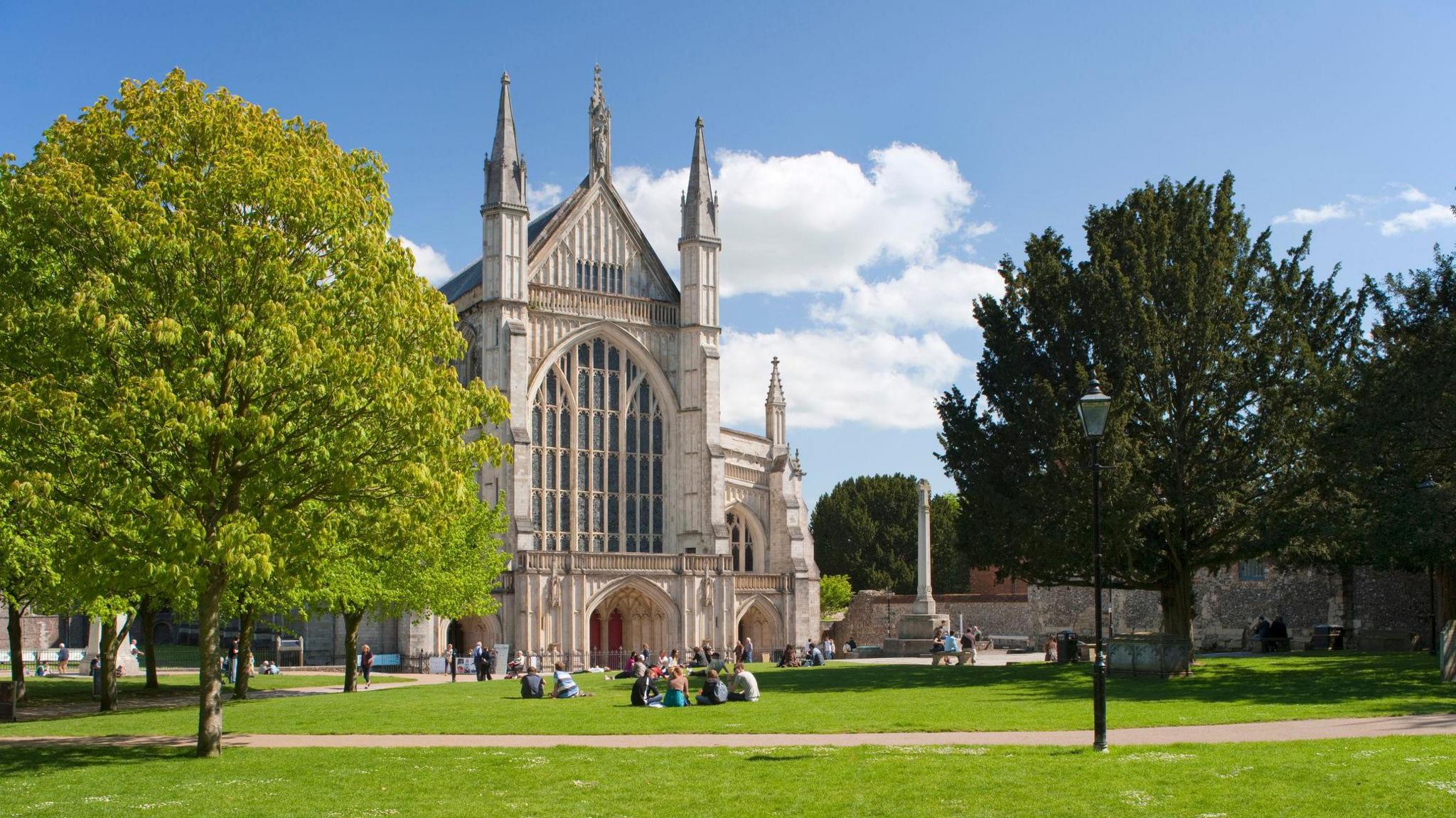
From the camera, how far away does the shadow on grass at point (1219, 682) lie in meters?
22.2

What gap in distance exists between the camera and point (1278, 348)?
97.3 ft

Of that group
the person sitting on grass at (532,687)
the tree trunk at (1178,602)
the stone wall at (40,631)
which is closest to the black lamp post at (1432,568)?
the tree trunk at (1178,602)

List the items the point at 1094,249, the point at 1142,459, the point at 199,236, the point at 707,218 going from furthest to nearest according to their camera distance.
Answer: the point at 707,218 < the point at 1094,249 < the point at 1142,459 < the point at 199,236

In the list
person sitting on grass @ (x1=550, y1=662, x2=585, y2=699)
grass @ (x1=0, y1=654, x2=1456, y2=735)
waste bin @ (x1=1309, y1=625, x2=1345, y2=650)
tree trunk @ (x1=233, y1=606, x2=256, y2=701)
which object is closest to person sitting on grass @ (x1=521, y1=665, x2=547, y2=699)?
person sitting on grass @ (x1=550, y1=662, x2=585, y2=699)

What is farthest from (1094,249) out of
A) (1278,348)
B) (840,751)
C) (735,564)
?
(735,564)

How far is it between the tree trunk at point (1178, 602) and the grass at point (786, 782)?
15.6 metres

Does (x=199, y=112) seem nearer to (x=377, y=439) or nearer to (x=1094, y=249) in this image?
(x=377, y=439)

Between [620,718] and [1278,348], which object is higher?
[1278,348]

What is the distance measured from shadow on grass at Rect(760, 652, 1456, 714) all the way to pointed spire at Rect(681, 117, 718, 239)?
91.7ft

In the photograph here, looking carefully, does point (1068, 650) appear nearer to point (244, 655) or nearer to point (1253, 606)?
point (1253, 606)

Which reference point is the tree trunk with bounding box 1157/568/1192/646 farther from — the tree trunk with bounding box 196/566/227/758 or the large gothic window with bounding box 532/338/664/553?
the large gothic window with bounding box 532/338/664/553

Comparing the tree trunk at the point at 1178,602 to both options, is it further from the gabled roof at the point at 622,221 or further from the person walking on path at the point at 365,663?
the gabled roof at the point at 622,221

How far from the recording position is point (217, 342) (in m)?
16.9

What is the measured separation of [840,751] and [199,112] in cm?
1160
